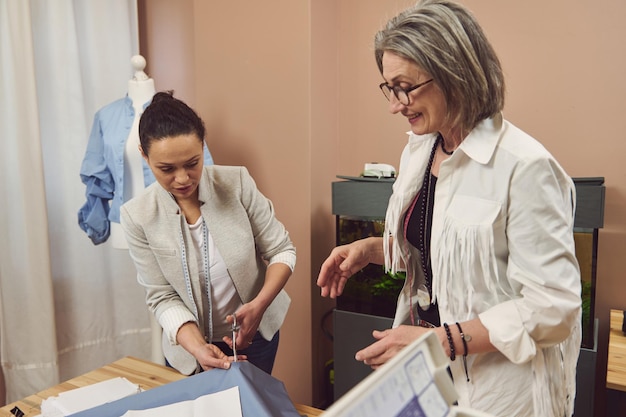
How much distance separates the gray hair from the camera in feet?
2.98

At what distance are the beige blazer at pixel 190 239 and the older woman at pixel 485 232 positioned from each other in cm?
71

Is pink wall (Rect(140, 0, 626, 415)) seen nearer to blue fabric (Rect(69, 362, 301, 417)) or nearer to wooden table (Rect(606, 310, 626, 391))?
wooden table (Rect(606, 310, 626, 391))

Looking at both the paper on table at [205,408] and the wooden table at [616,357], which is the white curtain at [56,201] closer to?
the paper on table at [205,408]

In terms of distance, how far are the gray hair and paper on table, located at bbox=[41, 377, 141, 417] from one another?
1.03 m

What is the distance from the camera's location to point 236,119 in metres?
2.55

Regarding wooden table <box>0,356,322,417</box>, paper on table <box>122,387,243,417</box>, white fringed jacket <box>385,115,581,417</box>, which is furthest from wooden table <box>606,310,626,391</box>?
wooden table <box>0,356,322,417</box>

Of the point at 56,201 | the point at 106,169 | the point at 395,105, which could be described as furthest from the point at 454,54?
the point at 56,201

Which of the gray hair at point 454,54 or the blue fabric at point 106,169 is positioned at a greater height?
the gray hair at point 454,54

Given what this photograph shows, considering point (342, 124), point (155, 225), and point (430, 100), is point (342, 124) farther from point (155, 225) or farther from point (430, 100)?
point (430, 100)

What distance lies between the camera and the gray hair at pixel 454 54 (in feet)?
2.98

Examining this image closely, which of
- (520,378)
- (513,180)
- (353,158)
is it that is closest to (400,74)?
(513,180)

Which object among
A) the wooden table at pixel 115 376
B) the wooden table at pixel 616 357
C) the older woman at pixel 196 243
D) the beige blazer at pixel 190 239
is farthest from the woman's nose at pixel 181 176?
the wooden table at pixel 616 357

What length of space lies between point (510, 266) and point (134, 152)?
166cm

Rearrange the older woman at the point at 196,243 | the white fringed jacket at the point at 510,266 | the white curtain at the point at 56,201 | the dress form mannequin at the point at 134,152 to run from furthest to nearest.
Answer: the white curtain at the point at 56,201
the dress form mannequin at the point at 134,152
the older woman at the point at 196,243
the white fringed jacket at the point at 510,266
